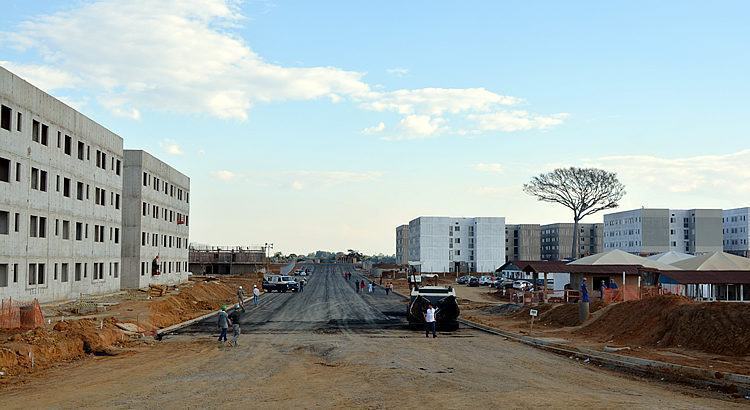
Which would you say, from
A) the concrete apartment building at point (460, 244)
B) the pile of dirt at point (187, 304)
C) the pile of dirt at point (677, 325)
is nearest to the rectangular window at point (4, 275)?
the pile of dirt at point (187, 304)

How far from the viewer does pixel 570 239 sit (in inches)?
7628

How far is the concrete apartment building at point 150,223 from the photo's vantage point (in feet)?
225

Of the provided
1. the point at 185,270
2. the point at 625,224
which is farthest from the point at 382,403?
the point at 625,224

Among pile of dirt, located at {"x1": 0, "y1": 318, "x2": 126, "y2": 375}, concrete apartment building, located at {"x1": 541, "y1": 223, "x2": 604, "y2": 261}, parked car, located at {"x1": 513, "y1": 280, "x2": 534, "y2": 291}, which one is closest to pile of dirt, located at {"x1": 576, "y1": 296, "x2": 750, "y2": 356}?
pile of dirt, located at {"x1": 0, "y1": 318, "x2": 126, "y2": 375}

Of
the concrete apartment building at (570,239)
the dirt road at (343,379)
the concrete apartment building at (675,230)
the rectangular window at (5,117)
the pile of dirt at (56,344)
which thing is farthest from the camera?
the concrete apartment building at (570,239)

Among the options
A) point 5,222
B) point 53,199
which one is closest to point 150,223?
point 53,199

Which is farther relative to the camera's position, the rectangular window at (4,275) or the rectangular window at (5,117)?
the rectangular window at (5,117)

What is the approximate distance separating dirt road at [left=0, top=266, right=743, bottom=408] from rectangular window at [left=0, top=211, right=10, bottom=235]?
14.2 m

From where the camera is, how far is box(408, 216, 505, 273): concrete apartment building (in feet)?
523

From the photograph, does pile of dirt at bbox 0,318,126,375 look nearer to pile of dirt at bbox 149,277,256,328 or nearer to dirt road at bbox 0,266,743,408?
dirt road at bbox 0,266,743,408

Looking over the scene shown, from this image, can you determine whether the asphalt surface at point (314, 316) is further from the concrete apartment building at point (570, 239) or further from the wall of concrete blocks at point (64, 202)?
the concrete apartment building at point (570, 239)

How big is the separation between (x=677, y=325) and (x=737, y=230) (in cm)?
15331

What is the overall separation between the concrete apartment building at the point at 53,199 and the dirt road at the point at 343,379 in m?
15.1

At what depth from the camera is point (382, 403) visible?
16578 millimetres
